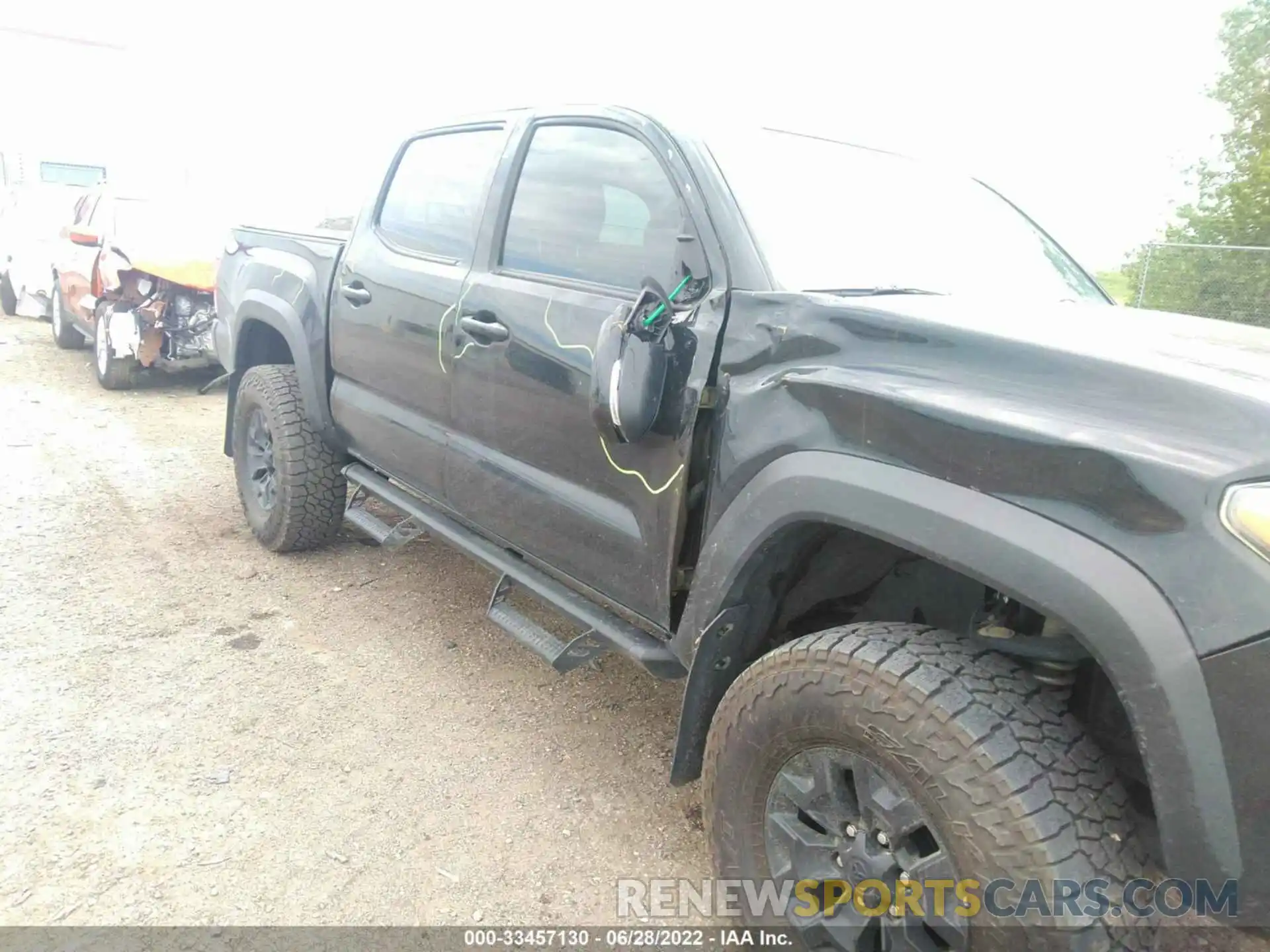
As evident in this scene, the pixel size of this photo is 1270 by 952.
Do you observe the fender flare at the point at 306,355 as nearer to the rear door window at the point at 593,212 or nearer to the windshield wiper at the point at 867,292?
the rear door window at the point at 593,212

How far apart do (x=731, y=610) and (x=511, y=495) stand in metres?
1.00

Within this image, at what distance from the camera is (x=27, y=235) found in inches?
457

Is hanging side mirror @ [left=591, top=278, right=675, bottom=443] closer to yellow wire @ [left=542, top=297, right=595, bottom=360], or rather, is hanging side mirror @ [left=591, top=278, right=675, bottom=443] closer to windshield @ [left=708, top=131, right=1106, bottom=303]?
yellow wire @ [left=542, top=297, right=595, bottom=360]

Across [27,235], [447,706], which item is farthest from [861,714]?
[27,235]

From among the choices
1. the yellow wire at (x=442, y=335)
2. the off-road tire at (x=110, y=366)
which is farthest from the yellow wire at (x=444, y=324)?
the off-road tire at (x=110, y=366)

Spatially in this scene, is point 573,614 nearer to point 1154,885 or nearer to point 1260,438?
point 1154,885

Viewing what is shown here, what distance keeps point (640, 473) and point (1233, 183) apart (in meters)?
12.1

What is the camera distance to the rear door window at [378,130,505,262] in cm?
314

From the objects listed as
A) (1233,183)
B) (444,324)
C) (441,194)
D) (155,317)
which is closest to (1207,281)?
(1233,183)

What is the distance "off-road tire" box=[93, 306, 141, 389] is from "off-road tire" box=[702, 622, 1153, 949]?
7.77 m

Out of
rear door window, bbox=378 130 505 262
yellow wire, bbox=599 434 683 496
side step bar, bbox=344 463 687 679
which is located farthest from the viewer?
rear door window, bbox=378 130 505 262

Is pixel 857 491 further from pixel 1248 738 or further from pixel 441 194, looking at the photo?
pixel 441 194

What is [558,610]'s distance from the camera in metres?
2.75

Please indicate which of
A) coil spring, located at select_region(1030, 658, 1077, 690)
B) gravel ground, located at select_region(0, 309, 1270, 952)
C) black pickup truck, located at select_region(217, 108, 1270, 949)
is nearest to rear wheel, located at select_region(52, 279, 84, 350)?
gravel ground, located at select_region(0, 309, 1270, 952)
